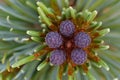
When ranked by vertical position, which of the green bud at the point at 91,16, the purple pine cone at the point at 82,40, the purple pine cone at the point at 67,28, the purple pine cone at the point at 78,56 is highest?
the green bud at the point at 91,16

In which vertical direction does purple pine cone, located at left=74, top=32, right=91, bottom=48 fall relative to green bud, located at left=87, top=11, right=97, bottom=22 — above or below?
below

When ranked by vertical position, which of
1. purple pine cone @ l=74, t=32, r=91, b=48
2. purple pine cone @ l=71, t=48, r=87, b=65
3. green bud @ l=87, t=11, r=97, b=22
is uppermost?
green bud @ l=87, t=11, r=97, b=22

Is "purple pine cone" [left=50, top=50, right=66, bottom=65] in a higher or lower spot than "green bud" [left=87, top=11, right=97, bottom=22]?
lower
